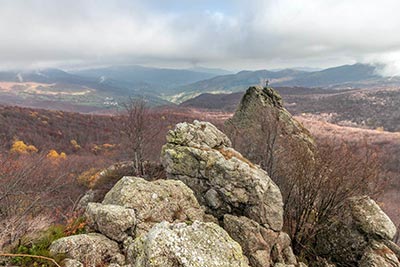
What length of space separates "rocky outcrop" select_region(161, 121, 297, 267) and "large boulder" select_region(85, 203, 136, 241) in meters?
6.17

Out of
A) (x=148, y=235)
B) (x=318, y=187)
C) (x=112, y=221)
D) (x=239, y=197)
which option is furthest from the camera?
(x=318, y=187)

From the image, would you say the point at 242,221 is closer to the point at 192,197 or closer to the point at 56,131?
the point at 192,197

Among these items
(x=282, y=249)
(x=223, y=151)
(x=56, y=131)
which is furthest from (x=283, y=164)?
(x=56, y=131)

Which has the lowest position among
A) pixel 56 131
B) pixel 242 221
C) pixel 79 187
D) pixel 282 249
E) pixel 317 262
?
pixel 56 131

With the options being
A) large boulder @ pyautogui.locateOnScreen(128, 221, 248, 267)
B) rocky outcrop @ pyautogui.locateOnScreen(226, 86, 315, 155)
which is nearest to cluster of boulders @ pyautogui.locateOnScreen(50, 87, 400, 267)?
large boulder @ pyautogui.locateOnScreen(128, 221, 248, 267)

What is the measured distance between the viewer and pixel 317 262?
754 inches

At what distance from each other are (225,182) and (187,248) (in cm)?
991

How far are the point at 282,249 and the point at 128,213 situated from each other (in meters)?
9.99

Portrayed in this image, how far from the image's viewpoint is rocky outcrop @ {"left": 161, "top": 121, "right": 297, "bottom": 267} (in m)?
15.9

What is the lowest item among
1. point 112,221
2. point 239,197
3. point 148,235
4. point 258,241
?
point 258,241

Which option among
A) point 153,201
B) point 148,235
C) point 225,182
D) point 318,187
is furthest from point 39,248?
point 318,187

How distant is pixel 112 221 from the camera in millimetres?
11781

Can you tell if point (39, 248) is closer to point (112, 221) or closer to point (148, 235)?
point (112, 221)

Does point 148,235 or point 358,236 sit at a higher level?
point 148,235
